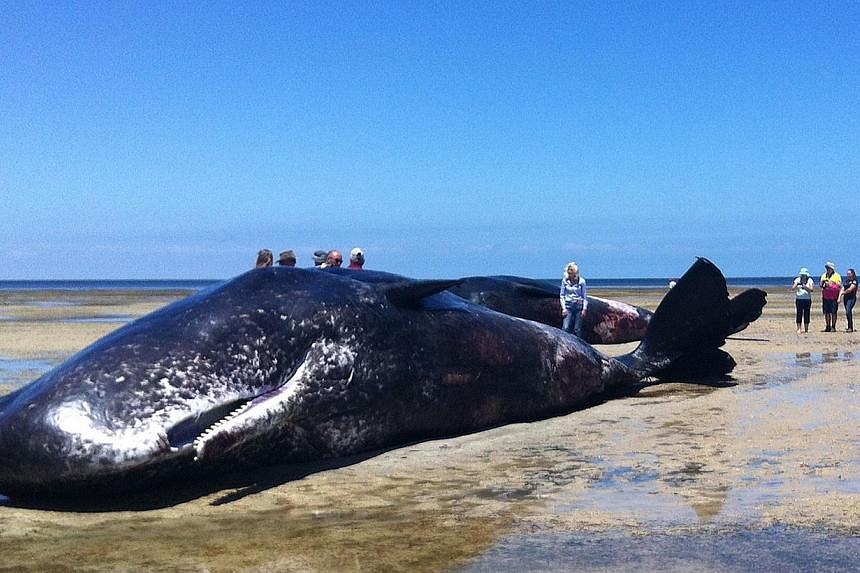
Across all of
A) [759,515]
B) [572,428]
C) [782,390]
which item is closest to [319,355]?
[572,428]

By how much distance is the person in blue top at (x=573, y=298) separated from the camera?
44.2ft

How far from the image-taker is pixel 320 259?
1246cm

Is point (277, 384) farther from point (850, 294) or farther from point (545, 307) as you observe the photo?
point (850, 294)

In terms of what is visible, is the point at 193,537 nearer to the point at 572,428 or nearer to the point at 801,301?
the point at 572,428

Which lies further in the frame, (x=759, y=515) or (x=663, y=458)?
(x=663, y=458)

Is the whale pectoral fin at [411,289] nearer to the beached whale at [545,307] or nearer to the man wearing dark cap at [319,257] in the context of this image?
the man wearing dark cap at [319,257]

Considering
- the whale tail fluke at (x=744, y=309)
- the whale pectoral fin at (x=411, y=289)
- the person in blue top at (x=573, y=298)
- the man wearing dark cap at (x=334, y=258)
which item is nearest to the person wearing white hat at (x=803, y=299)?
the person in blue top at (x=573, y=298)

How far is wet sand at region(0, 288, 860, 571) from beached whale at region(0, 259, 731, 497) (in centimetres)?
23

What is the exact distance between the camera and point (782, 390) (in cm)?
902

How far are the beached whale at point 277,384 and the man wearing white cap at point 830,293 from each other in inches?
488

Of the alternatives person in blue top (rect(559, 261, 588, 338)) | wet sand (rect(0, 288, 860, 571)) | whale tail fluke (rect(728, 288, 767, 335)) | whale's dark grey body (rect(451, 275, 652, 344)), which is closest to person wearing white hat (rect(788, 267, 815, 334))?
whale's dark grey body (rect(451, 275, 652, 344))

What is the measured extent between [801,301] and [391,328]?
14099 millimetres

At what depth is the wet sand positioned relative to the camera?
382cm

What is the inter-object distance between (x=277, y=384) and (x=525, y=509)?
202 cm
